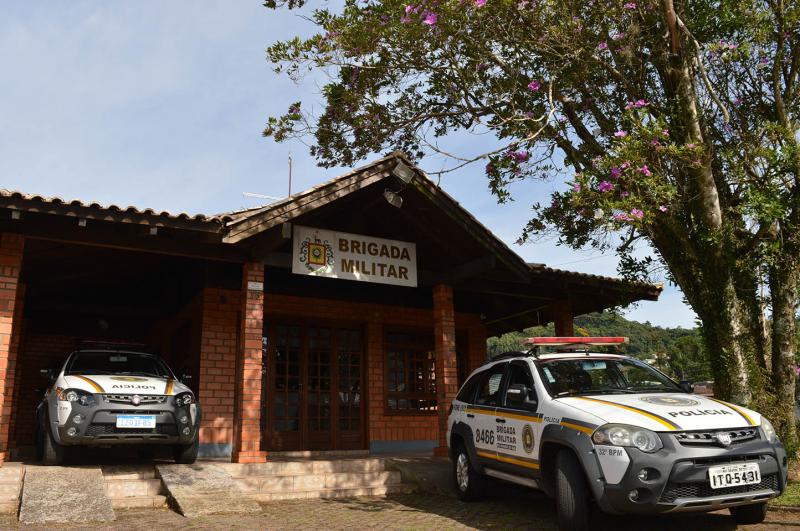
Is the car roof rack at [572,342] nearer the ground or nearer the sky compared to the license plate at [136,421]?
nearer the sky

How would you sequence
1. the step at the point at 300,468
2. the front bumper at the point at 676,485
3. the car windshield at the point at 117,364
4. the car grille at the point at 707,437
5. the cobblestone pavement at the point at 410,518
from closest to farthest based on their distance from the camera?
the front bumper at the point at 676,485, the car grille at the point at 707,437, the cobblestone pavement at the point at 410,518, the step at the point at 300,468, the car windshield at the point at 117,364

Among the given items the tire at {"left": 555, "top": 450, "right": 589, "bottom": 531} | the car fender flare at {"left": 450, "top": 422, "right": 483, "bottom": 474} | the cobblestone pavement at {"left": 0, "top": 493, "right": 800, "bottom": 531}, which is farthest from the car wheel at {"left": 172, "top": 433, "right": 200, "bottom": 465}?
the tire at {"left": 555, "top": 450, "right": 589, "bottom": 531}

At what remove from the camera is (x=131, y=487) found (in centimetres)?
737

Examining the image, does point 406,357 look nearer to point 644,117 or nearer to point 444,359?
point 444,359

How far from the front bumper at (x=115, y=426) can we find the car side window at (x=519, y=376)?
4189 millimetres

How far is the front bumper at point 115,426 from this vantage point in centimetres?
758

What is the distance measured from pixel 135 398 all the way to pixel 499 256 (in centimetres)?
585

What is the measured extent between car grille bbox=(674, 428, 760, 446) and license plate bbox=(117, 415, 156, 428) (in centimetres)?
602

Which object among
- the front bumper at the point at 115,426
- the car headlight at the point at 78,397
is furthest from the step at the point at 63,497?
the car headlight at the point at 78,397

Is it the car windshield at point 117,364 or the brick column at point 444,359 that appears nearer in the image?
the car windshield at point 117,364

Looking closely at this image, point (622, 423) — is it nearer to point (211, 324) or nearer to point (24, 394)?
point (211, 324)

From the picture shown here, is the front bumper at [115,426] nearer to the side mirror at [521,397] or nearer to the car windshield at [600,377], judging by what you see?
the side mirror at [521,397]

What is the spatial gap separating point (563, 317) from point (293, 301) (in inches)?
211

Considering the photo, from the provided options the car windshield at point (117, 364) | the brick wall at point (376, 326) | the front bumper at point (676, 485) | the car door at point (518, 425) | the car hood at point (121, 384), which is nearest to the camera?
the front bumper at point (676, 485)
